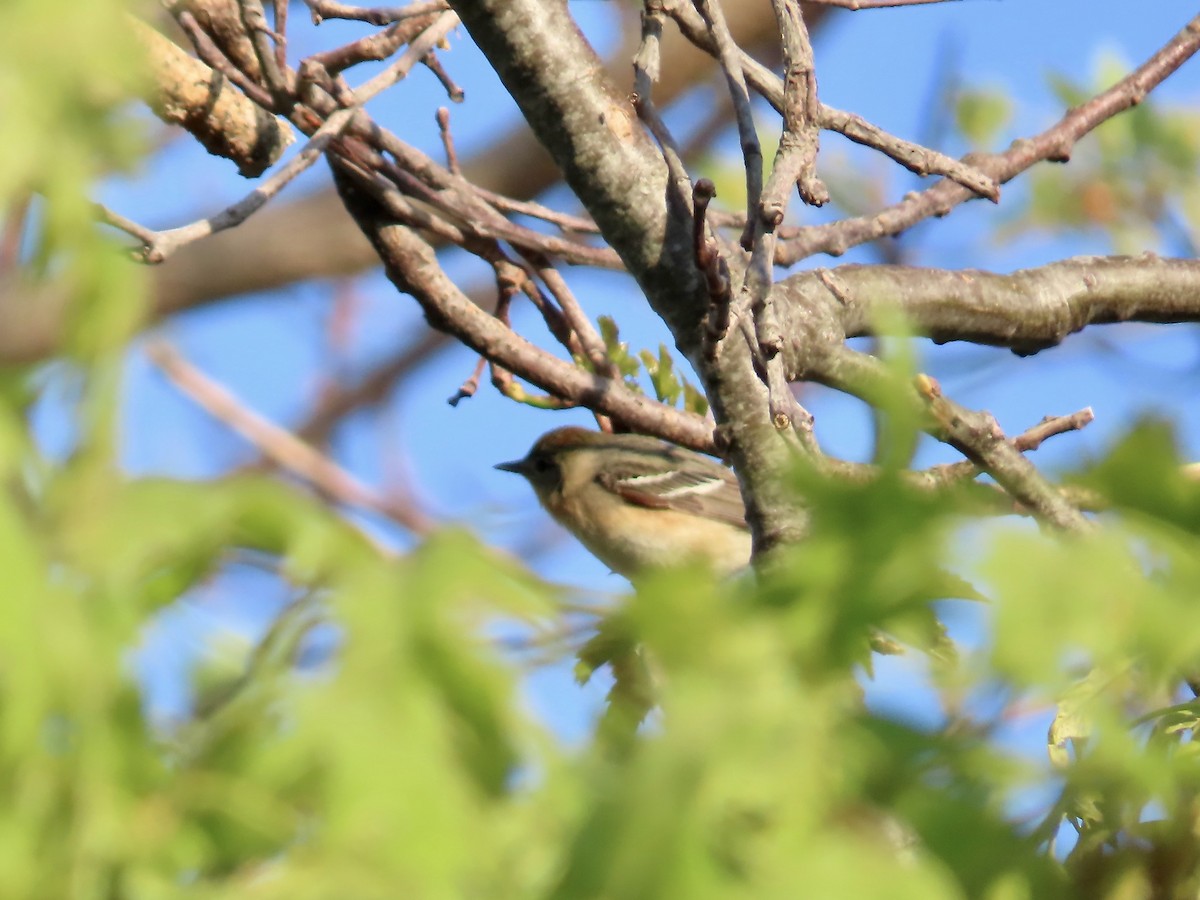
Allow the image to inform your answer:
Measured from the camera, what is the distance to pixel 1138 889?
120 cm

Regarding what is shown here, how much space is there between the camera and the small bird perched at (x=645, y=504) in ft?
20.7

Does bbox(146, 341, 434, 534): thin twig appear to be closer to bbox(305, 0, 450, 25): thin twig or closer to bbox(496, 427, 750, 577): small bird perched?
bbox(496, 427, 750, 577): small bird perched

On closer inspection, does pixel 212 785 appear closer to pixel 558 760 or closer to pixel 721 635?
pixel 558 760

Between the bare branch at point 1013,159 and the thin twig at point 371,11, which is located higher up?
the thin twig at point 371,11

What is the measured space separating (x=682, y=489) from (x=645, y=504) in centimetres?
18

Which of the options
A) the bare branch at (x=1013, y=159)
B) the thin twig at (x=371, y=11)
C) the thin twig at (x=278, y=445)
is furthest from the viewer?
the thin twig at (x=278, y=445)

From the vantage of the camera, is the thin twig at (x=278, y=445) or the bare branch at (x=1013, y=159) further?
the thin twig at (x=278, y=445)

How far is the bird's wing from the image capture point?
631cm

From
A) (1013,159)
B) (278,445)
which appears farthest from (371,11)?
(278,445)

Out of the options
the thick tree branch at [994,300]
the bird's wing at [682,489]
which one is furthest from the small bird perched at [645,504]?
the thick tree branch at [994,300]

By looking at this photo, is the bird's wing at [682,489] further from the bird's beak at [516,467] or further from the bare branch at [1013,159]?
the bare branch at [1013,159]

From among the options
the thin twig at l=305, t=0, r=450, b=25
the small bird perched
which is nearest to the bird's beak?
the small bird perched

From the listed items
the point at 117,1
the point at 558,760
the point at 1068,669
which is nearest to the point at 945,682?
the point at 1068,669

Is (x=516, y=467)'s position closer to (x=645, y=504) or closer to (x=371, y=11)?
(x=645, y=504)
